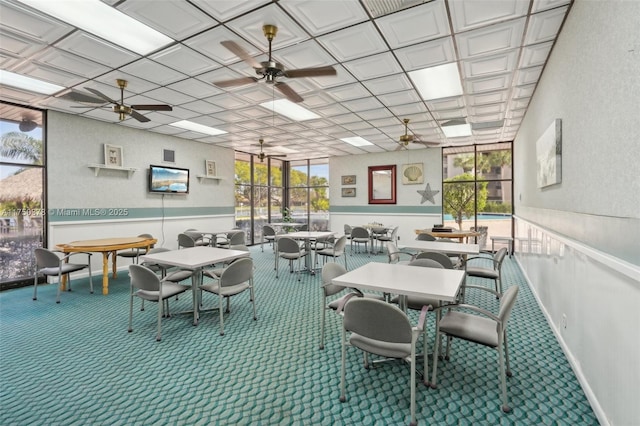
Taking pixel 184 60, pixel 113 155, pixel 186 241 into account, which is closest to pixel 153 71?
pixel 184 60

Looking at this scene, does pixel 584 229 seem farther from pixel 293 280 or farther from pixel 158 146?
pixel 158 146

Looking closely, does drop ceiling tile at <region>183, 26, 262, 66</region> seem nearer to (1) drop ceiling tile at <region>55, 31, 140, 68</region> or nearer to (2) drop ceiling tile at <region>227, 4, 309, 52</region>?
(2) drop ceiling tile at <region>227, 4, 309, 52</region>

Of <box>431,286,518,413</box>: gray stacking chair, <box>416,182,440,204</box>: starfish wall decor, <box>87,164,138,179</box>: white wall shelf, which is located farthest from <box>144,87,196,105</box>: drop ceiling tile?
<box>416,182,440,204</box>: starfish wall decor

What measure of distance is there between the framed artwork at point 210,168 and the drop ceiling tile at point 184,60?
463 centimetres

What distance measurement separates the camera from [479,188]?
8.80m

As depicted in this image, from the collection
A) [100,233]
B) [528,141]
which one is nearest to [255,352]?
[100,233]

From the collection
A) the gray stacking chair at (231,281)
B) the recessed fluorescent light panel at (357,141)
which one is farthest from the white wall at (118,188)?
the gray stacking chair at (231,281)

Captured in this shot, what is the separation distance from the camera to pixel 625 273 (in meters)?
1.53

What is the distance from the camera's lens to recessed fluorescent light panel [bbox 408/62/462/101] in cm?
402

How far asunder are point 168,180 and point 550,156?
748 centimetres

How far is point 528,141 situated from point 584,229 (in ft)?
12.4

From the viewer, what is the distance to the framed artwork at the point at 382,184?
9883 mm

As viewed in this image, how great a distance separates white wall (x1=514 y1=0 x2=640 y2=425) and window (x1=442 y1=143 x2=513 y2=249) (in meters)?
5.76

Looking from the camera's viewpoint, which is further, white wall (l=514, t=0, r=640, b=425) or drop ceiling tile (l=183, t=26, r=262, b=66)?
drop ceiling tile (l=183, t=26, r=262, b=66)
